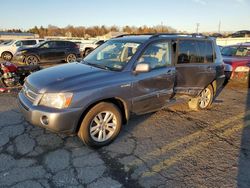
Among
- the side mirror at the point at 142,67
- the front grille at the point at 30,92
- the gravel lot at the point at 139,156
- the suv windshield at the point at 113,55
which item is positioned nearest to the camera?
the gravel lot at the point at 139,156

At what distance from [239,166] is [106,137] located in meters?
2.11

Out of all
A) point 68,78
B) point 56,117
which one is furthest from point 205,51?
point 56,117

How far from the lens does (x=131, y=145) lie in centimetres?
406

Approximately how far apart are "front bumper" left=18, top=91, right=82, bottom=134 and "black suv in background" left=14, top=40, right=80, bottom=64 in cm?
1046

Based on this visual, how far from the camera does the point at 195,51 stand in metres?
5.48

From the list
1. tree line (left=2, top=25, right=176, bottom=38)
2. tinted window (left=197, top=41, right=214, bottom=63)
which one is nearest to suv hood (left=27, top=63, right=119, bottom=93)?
tinted window (left=197, top=41, right=214, bottom=63)

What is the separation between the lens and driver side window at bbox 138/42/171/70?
14.5 ft

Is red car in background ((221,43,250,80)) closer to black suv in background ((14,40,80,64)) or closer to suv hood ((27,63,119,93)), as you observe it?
suv hood ((27,63,119,93))

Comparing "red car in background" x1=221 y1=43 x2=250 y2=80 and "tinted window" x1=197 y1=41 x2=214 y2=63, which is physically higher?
"tinted window" x1=197 y1=41 x2=214 y2=63

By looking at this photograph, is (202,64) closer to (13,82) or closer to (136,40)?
(136,40)

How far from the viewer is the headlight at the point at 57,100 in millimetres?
3439

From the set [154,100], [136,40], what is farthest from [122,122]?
[136,40]

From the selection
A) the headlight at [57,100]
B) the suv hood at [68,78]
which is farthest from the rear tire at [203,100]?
the headlight at [57,100]

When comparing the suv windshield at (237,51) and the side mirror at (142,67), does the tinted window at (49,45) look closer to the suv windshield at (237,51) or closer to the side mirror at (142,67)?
the suv windshield at (237,51)
